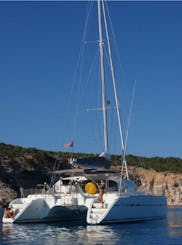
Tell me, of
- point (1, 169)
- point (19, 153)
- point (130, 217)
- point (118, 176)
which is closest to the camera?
point (130, 217)

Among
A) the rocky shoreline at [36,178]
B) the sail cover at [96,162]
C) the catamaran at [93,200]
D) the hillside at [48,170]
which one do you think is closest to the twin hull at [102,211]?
the catamaran at [93,200]

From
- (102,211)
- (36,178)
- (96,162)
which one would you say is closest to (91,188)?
(96,162)

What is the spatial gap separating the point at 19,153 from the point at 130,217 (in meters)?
36.6

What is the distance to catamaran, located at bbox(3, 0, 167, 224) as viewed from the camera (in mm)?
22766

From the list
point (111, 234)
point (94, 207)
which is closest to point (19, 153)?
point (94, 207)

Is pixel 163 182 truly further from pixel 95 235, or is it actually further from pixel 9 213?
pixel 95 235

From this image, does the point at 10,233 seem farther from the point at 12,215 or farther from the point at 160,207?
the point at 160,207

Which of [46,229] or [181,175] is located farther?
[181,175]

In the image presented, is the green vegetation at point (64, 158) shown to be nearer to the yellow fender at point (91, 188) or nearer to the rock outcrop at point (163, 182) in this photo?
the rock outcrop at point (163, 182)

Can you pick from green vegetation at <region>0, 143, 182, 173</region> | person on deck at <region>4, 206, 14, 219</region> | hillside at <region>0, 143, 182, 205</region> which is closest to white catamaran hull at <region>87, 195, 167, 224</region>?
person on deck at <region>4, 206, 14, 219</region>

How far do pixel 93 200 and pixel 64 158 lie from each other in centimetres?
3757

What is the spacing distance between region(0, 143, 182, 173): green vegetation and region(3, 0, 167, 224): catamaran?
29.3 metres

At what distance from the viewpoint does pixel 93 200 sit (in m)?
22.6

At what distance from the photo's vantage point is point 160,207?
27391mm
